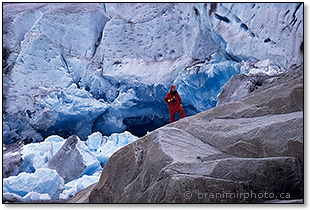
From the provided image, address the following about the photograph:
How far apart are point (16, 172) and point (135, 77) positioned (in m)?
3.13

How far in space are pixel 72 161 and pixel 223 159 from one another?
278 centimetres

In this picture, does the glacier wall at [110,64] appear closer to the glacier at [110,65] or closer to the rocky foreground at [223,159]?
the glacier at [110,65]

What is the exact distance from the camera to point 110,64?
243 inches

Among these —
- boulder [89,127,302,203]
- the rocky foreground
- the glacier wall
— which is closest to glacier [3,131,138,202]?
the glacier wall

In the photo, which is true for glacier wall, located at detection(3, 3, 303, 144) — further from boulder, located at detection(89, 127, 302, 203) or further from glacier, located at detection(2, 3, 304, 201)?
boulder, located at detection(89, 127, 302, 203)

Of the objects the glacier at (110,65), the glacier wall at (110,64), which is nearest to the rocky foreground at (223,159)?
the glacier at (110,65)

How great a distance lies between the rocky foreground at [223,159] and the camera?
1.67 meters

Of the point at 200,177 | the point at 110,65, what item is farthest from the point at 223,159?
the point at 110,65

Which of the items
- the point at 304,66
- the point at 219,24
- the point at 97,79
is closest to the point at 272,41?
the point at 219,24

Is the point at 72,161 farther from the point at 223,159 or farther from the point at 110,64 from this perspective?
the point at 223,159

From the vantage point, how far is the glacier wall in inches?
211

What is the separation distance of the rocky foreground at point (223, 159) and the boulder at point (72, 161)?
1769 millimetres

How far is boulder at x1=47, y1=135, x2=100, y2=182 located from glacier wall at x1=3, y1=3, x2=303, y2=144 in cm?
110

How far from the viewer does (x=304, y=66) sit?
8.06 ft
